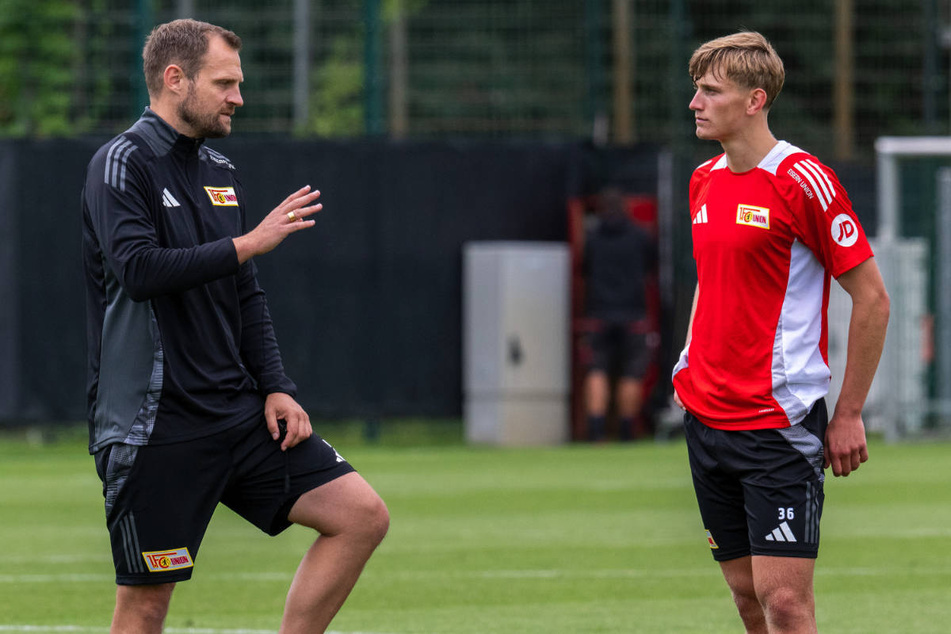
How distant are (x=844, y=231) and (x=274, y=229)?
5.53ft

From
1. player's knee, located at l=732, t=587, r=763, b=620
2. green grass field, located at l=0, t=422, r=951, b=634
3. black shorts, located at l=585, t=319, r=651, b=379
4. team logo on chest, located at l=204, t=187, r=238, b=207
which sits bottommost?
green grass field, located at l=0, t=422, r=951, b=634

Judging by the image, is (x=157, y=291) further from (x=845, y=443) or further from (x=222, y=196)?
(x=845, y=443)

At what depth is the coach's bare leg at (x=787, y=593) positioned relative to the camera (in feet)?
16.0

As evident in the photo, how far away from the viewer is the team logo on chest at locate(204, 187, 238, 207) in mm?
5195

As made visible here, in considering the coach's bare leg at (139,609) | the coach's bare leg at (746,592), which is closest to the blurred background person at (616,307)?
the coach's bare leg at (746,592)

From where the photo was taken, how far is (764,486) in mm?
Result: 4973

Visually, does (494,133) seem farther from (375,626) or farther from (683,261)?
(375,626)

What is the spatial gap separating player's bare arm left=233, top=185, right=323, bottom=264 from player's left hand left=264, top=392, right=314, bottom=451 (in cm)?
53

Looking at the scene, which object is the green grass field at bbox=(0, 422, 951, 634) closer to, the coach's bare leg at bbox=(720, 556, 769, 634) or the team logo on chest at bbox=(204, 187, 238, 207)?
the coach's bare leg at bbox=(720, 556, 769, 634)

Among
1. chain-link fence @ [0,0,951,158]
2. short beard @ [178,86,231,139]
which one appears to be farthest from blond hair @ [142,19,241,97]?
→ chain-link fence @ [0,0,951,158]

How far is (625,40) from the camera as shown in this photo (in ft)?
59.6

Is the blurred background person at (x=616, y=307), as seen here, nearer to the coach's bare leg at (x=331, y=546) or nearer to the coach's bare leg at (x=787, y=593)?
the coach's bare leg at (x=331, y=546)

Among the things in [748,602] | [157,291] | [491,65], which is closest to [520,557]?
[748,602]

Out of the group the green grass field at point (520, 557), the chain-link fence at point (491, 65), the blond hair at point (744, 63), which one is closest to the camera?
the blond hair at point (744, 63)
